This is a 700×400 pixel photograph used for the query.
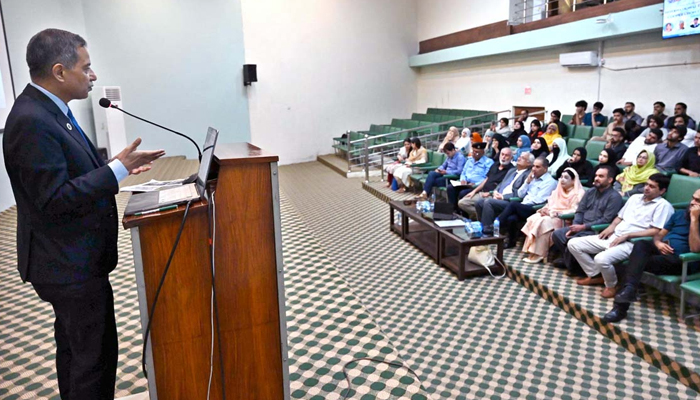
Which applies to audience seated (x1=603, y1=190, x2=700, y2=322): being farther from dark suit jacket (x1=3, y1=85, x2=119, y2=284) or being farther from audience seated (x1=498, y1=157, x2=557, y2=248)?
dark suit jacket (x1=3, y1=85, x2=119, y2=284)

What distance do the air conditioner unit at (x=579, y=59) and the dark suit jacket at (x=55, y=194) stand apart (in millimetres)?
7734

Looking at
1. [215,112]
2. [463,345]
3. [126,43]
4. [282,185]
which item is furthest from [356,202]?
[126,43]

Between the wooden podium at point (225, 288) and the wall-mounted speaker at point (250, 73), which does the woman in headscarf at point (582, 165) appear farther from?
the wall-mounted speaker at point (250, 73)

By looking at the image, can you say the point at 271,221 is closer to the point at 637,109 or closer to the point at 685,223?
the point at 685,223

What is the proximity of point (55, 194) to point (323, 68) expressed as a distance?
11.1 meters

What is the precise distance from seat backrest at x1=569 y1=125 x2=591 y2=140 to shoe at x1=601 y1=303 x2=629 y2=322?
459 centimetres

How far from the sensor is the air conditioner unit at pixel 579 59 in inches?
294

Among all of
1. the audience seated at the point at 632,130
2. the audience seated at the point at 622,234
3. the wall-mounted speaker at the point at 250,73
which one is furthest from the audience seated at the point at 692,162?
the wall-mounted speaker at the point at 250,73

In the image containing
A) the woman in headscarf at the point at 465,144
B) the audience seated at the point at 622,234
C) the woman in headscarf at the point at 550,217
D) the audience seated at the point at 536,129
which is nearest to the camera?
the audience seated at the point at 622,234

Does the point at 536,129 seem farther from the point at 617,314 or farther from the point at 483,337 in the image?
the point at 483,337

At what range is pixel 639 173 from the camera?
4648 mm

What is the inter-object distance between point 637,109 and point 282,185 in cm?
586

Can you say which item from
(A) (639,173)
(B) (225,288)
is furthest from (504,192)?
(B) (225,288)

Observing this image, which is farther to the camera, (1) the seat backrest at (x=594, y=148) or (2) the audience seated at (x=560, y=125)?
(2) the audience seated at (x=560, y=125)
